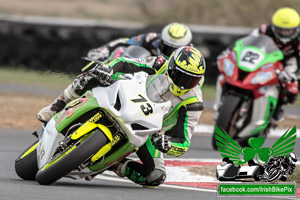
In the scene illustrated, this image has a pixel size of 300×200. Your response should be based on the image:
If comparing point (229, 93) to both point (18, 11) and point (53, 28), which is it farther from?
point (18, 11)

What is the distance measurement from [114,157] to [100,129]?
1.20 feet

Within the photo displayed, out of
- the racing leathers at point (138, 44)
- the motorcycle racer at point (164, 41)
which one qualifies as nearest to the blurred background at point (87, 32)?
the racing leathers at point (138, 44)

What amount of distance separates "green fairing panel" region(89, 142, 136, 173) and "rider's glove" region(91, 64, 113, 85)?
1.92 feet

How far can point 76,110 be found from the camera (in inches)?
267

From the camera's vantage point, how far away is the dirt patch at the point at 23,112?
12590mm

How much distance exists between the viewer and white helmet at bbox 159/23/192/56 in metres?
9.76

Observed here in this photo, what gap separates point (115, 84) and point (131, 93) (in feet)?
0.67

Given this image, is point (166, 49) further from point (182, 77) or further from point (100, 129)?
point (100, 129)

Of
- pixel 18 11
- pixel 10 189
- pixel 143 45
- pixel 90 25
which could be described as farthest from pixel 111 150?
pixel 18 11

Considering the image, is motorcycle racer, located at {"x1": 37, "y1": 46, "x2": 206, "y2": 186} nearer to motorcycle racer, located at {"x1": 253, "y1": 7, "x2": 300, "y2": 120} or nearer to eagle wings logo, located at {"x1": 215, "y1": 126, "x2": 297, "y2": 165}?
eagle wings logo, located at {"x1": 215, "y1": 126, "x2": 297, "y2": 165}

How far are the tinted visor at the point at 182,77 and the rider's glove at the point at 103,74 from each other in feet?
1.67

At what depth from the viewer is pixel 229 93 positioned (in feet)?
→ 34.3

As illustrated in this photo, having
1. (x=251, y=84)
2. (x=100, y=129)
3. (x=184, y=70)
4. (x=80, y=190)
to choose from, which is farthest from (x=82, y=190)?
(x=251, y=84)

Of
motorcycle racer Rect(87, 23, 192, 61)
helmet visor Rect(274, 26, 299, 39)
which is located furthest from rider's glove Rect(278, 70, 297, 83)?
motorcycle racer Rect(87, 23, 192, 61)
